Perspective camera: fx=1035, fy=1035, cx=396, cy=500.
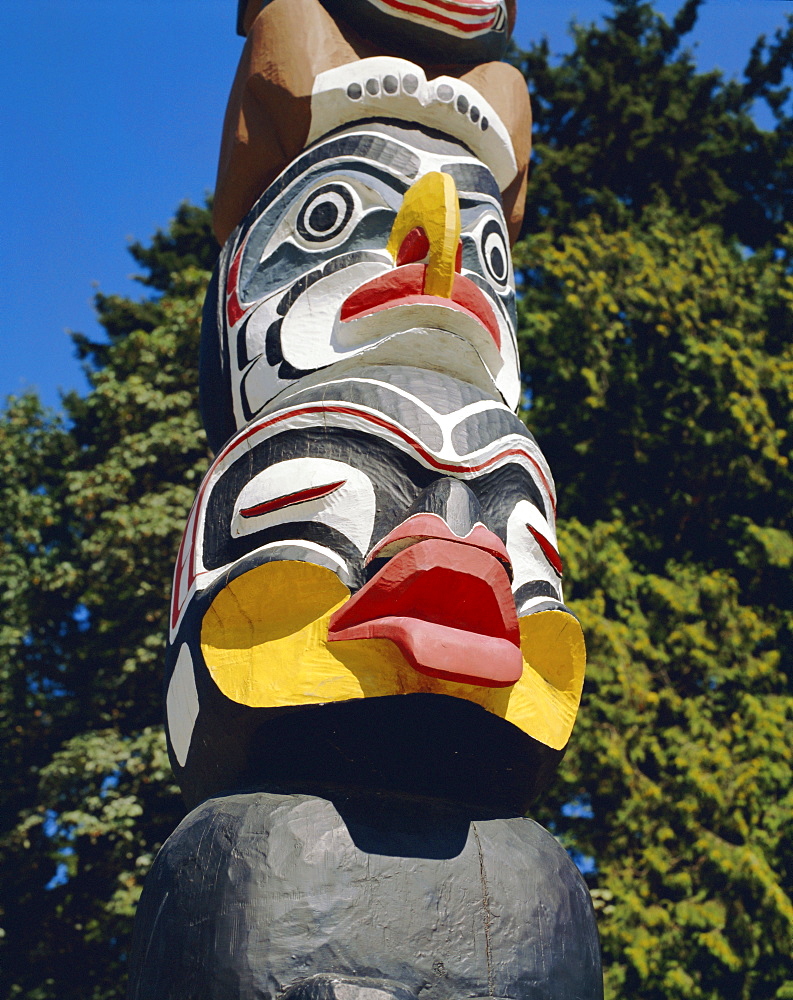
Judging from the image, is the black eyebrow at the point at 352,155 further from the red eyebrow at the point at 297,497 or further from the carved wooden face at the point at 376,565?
the red eyebrow at the point at 297,497

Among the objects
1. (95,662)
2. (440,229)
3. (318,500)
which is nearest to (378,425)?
(318,500)

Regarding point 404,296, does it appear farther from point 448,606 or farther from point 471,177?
point 448,606

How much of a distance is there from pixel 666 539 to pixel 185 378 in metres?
4.13

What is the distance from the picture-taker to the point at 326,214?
12.2 ft

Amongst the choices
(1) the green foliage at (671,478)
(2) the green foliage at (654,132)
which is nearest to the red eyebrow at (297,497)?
(1) the green foliage at (671,478)

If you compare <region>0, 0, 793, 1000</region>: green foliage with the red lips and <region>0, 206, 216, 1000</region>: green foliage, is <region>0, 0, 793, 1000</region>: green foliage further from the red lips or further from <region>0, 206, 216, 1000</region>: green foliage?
the red lips

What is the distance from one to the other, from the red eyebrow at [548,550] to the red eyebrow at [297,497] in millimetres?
598

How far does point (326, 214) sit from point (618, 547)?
4019 millimetres

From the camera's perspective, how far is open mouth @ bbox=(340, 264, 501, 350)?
3211 millimetres

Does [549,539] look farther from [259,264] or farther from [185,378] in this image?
[185,378]

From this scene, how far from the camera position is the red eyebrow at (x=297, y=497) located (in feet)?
8.97

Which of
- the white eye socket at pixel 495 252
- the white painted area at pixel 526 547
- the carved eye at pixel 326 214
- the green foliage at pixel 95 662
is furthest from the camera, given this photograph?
the green foliage at pixel 95 662

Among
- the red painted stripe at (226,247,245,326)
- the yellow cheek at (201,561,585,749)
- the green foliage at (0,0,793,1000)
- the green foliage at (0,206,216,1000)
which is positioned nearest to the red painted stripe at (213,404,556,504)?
the yellow cheek at (201,561,585,749)

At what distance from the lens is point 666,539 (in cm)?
799
